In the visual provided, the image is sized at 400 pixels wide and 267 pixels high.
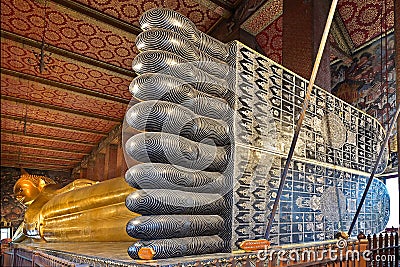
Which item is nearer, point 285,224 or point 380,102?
point 285,224

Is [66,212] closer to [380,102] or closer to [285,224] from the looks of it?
[285,224]

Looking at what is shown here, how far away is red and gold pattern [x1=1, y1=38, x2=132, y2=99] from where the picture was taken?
6244 millimetres

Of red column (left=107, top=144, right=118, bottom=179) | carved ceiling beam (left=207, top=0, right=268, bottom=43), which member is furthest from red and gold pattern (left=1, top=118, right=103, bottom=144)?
carved ceiling beam (left=207, top=0, right=268, bottom=43)

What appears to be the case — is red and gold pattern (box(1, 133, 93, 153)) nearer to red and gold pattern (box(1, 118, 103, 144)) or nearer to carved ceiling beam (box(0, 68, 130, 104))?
red and gold pattern (box(1, 118, 103, 144))

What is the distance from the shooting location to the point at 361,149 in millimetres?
3971

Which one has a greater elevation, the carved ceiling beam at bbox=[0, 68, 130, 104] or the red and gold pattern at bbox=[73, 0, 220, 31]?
the red and gold pattern at bbox=[73, 0, 220, 31]

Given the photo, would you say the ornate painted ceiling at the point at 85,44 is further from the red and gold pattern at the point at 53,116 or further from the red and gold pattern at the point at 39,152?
the red and gold pattern at the point at 39,152

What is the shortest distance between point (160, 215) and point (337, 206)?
1.95 metres

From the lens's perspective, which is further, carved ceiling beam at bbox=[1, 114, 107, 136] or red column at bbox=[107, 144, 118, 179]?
red column at bbox=[107, 144, 118, 179]

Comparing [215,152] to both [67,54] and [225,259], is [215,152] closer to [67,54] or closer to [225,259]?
[225,259]

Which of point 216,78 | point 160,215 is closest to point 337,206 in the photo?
point 216,78

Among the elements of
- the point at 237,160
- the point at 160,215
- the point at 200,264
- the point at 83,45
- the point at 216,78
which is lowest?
the point at 200,264

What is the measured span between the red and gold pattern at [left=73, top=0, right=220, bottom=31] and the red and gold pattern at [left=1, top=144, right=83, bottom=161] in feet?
22.9

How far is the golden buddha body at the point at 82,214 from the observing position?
3.33 meters
